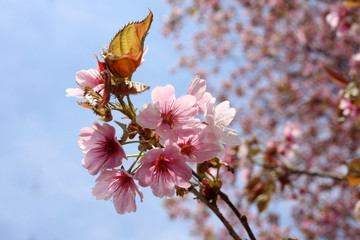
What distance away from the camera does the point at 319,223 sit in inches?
237

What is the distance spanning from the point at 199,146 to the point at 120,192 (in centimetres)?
29

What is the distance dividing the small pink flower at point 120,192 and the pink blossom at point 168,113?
0.65 feet

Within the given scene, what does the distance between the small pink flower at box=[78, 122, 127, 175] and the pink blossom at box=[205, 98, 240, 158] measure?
0.26 m

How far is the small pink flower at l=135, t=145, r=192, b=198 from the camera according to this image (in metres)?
0.87

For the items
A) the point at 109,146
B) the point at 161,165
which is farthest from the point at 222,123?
the point at 109,146

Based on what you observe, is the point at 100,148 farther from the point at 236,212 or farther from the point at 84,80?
the point at 236,212

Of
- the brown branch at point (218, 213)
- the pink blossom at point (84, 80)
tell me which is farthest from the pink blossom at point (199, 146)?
the pink blossom at point (84, 80)

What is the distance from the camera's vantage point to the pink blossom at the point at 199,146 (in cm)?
88

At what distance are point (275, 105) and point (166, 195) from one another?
7224mm

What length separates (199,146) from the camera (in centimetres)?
90

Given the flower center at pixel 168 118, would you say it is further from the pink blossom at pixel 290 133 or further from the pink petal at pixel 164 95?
the pink blossom at pixel 290 133

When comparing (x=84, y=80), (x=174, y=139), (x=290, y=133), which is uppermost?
(x=290, y=133)

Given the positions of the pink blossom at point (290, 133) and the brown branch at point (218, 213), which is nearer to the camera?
the brown branch at point (218, 213)

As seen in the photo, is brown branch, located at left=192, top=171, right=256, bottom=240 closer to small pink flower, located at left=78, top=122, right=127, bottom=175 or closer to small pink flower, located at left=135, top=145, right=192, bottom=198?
small pink flower, located at left=135, top=145, right=192, bottom=198
